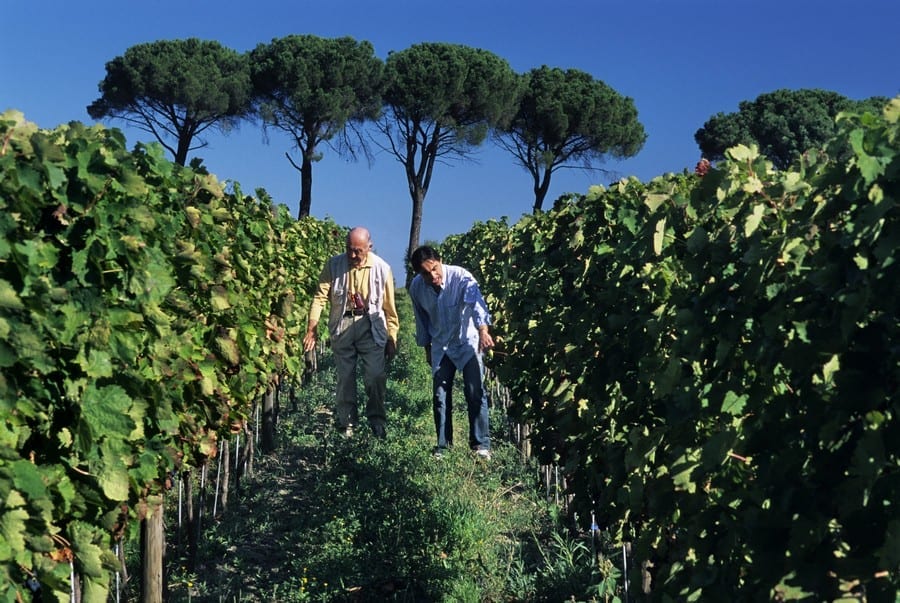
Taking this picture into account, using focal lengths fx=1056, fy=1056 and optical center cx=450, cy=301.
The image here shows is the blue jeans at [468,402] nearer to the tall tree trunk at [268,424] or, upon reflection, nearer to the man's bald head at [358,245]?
the man's bald head at [358,245]

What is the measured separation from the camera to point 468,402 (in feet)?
28.4

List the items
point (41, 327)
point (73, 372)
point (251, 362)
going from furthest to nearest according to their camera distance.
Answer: point (251, 362) → point (73, 372) → point (41, 327)

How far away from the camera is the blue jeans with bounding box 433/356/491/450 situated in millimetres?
8641

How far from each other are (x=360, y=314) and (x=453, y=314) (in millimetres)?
905

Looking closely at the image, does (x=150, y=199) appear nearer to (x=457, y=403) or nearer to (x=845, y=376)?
(x=845, y=376)

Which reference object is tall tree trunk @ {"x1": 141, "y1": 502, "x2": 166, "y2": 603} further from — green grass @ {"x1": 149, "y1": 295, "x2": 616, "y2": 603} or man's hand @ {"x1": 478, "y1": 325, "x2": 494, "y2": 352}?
man's hand @ {"x1": 478, "y1": 325, "x2": 494, "y2": 352}

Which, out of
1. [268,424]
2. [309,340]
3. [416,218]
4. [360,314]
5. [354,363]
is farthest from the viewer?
[416,218]

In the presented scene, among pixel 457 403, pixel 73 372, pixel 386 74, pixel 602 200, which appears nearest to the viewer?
pixel 73 372

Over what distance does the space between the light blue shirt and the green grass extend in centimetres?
85

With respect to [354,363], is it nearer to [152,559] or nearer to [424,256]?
[424,256]

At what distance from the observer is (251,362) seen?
705 cm

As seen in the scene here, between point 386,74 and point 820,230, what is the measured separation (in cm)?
4871

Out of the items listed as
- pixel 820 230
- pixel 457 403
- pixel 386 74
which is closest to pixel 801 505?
pixel 820 230

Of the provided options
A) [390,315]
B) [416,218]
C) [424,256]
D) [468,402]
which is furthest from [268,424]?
[416,218]
